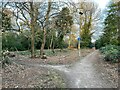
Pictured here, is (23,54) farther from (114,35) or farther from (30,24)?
(114,35)

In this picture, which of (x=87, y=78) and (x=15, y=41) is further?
(x=15, y=41)

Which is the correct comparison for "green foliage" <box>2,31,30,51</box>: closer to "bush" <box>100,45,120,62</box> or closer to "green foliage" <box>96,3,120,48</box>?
"green foliage" <box>96,3,120,48</box>

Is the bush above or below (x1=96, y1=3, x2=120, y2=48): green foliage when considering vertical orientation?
below

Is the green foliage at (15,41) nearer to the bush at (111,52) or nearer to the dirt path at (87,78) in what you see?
the dirt path at (87,78)

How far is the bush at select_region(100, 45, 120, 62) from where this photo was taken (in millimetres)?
7947

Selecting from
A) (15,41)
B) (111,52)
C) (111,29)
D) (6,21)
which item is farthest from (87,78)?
(15,41)

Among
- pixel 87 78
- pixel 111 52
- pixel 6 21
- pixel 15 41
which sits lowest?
pixel 87 78

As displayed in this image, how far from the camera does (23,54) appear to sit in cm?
959

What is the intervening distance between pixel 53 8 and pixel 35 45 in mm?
2361

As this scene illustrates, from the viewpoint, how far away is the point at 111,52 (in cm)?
838

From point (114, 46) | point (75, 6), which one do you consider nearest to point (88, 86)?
point (114, 46)

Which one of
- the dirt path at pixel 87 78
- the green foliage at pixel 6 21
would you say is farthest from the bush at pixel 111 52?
the green foliage at pixel 6 21

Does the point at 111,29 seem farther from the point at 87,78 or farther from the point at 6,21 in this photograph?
the point at 6,21

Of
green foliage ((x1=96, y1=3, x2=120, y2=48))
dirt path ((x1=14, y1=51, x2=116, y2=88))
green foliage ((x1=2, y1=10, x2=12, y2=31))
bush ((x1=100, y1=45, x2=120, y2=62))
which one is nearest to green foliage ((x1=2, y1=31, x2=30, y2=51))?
green foliage ((x1=2, y1=10, x2=12, y2=31))
